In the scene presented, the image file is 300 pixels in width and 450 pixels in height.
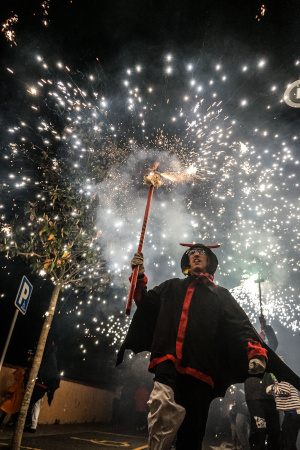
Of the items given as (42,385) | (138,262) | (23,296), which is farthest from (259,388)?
(42,385)

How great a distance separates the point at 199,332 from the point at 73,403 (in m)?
11.9

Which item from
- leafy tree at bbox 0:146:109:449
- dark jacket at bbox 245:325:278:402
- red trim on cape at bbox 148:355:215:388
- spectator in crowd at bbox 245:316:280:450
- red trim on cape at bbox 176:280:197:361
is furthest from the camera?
leafy tree at bbox 0:146:109:449

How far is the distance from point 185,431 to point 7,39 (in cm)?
936

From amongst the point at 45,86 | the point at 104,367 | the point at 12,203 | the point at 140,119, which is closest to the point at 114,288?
the point at 104,367

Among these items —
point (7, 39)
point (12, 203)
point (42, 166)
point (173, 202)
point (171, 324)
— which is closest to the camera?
point (171, 324)

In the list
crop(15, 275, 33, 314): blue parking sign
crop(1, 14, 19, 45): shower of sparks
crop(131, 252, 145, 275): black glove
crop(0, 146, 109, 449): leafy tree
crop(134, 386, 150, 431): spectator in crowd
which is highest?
crop(1, 14, 19, 45): shower of sparks

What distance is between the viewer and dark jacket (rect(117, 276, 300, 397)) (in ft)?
8.26

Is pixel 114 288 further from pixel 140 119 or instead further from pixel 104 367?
pixel 140 119

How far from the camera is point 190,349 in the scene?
2.50 metres

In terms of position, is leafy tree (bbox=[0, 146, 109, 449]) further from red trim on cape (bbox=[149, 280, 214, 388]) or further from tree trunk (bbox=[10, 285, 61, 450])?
red trim on cape (bbox=[149, 280, 214, 388])

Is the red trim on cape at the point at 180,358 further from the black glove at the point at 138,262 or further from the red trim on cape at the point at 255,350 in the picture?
the black glove at the point at 138,262

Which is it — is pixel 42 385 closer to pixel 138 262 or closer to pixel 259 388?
pixel 259 388

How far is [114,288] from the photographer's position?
16594 mm

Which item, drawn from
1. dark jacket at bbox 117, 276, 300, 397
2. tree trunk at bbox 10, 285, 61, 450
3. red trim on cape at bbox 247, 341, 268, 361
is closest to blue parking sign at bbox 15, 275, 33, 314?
tree trunk at bbox 10, 285, 61, 450
